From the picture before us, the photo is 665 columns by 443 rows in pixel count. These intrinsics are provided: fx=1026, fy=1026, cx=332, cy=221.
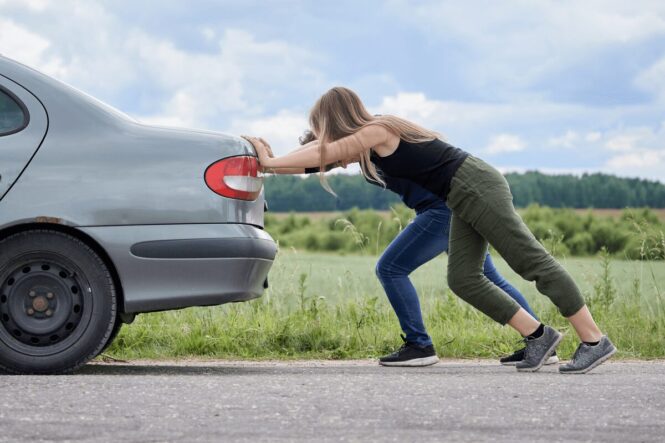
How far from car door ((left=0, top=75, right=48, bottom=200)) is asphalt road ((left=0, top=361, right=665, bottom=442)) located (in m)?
1.13

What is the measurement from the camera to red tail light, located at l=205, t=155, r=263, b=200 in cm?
568

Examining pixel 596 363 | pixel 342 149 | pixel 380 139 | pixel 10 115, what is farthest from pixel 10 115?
pixel 596 363

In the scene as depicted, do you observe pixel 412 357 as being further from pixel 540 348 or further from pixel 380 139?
pixel 380 139

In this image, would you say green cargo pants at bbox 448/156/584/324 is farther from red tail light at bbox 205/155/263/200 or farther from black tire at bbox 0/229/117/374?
black tire at bbox 0/229/117/374

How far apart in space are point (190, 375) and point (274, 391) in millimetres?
1162

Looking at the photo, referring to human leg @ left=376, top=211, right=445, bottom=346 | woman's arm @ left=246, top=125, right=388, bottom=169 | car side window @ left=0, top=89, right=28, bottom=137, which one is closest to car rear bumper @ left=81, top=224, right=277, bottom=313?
woman's arm @ left=246, top=125, right=388, bottom=169

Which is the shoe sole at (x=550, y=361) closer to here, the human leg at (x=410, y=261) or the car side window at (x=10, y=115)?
the human leg at (x=410, y=261)

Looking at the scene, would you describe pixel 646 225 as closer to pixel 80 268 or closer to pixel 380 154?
pixel 380 154

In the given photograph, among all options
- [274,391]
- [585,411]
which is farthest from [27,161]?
[585,411]

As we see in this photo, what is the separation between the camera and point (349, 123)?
6.17 metres

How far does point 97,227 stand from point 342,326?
3.01m

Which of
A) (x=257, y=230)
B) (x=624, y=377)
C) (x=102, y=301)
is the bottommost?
(x=624, y=377)

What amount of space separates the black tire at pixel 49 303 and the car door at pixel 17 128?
1.19 ft

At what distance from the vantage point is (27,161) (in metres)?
5.61
